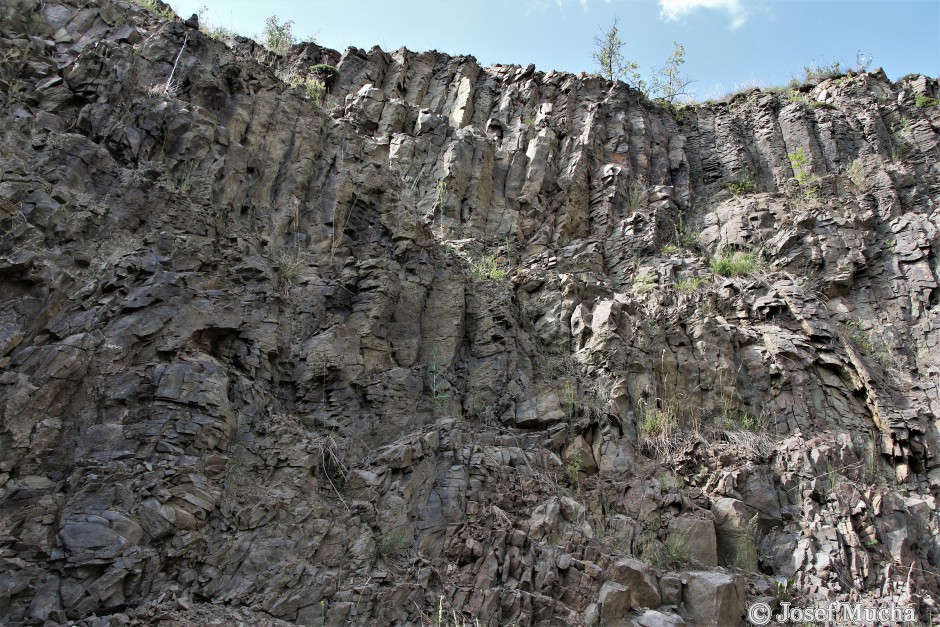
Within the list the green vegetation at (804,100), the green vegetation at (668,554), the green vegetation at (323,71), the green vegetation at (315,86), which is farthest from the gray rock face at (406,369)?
the green vegetation at (804,100)

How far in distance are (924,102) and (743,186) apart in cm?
575

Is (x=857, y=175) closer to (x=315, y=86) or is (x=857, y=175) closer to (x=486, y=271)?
(x=486, y=271)

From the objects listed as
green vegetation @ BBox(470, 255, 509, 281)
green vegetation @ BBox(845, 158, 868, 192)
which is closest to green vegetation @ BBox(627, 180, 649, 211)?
green vegetation @ BBox(470, 255, 509, 281)

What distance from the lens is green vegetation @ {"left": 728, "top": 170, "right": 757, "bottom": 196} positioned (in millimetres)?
14227

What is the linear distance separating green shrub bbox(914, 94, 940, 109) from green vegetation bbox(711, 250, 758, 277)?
8095mm

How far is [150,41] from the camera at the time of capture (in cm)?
958

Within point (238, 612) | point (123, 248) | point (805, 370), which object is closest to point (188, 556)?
point (238, 612)

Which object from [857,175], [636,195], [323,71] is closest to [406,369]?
[636,195]

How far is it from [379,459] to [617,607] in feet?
9.52

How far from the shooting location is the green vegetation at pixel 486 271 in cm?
1027

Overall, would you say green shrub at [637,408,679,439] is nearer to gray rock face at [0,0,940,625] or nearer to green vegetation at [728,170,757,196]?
gray rock face at [0,0,940,625]

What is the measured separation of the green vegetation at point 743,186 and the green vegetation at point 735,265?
9.70ft

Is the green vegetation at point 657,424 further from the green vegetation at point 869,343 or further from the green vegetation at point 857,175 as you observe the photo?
the green vegetation at point 857,175

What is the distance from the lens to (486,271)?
10.4m
